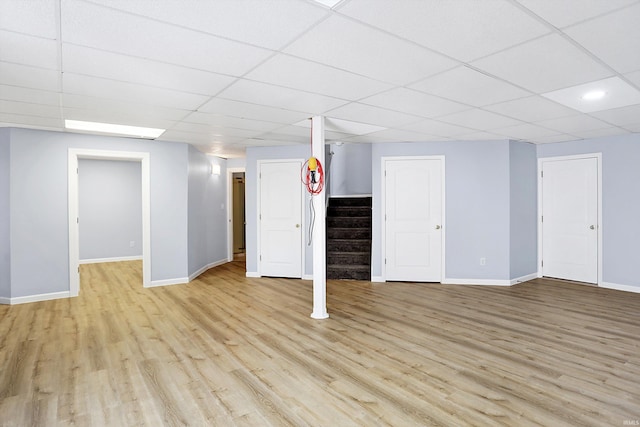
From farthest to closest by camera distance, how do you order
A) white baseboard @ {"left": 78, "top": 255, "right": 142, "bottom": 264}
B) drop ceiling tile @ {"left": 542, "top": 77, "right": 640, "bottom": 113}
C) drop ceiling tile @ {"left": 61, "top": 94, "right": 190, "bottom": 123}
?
white baseboard @ {"left": 78, "top": 255, "right": 142, "bottom": 264} → drop ceiling tile @ {"left": 61, "top": 94, "right": 190, "bottom": 123} → drop ceiling tile @ {"left": 542, "top": 77, "right": 640, "bottom": 113}

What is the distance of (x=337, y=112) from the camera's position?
4.09 metres

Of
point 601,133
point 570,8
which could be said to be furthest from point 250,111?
point 601,133

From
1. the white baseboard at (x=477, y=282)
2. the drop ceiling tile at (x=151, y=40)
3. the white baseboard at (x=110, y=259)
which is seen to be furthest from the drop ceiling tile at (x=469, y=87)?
the white baseboard at (x=110, y=259)

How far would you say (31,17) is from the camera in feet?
6.58

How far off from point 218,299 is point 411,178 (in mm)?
3664

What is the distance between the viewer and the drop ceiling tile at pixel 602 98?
10.5 feet

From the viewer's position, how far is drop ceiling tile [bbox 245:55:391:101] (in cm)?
272

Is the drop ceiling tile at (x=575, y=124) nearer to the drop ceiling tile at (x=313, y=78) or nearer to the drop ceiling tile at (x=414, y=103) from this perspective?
the drop ceiling tile at (x=414, y=103)

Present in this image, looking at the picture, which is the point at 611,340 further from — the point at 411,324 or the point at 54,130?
the point at 54,130

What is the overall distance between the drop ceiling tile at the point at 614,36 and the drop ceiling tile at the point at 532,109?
918 mm

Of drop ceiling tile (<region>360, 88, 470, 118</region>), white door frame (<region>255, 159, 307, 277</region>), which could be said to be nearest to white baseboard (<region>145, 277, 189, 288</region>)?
white door frame (<region>255, 159, 307, 277</region>)

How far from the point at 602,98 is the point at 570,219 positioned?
123 inches

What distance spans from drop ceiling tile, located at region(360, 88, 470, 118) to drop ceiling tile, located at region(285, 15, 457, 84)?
1.37 ft

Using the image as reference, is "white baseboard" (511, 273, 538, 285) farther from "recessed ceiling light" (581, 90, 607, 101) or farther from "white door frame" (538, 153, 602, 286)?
"recessed ceiling light" (581, 90, 607, 101)
